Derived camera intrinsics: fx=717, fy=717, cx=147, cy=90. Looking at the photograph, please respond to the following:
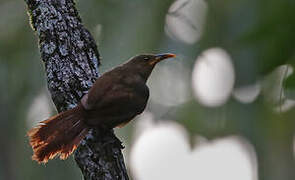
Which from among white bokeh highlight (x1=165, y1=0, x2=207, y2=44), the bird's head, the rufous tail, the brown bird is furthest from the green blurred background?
the rufous tail

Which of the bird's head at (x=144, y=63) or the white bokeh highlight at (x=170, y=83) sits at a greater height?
the white bokeh highlight at (x=170, y=83)

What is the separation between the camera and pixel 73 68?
146 inches

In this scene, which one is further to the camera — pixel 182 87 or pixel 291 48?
pixel 182 87

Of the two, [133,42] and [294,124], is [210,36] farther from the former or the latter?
[294,124]

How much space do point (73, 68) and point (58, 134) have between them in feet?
1.17

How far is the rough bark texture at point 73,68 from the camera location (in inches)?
137

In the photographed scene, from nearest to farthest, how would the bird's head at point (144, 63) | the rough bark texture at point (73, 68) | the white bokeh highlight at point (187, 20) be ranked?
the rough bark texture at point (73, 68) < the bird's head at point (144, 63) < the white bokeh highlight at point (187, 20)

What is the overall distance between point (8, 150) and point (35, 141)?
8.62 metres

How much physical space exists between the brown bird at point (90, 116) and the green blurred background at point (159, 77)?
16.2 ft

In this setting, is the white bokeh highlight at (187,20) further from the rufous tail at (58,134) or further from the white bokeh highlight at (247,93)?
the rufous tail at (58,134)

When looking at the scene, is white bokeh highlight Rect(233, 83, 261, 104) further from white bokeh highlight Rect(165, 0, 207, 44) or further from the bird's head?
the bird's head

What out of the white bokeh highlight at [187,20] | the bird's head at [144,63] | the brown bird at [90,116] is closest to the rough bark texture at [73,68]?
the brown bird at [90,116]

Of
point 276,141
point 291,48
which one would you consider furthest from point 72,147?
point 276,141

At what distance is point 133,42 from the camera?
10328 millimetres
